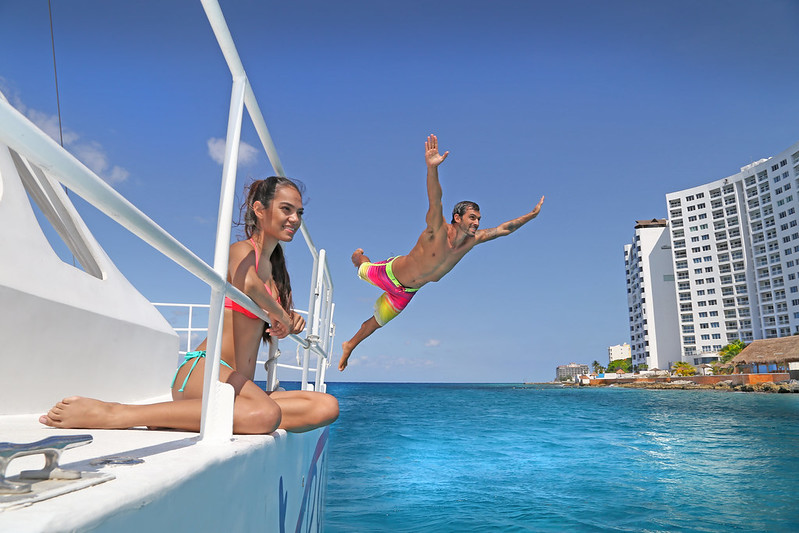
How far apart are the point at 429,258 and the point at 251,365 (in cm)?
268

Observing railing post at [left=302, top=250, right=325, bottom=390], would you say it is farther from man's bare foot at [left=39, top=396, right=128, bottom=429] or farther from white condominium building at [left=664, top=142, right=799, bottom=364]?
white condominium building at [left=664, top=142, right=799, bottom=364]

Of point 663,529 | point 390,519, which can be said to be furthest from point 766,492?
point 390,519

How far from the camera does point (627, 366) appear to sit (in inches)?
3607

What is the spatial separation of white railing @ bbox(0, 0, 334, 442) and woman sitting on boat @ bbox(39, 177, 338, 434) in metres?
0.13

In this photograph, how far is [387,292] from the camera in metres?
5.01

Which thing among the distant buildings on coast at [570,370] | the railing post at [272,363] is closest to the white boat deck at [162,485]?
the railing post at [272,363]

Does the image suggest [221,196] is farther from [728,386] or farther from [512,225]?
[728,386]

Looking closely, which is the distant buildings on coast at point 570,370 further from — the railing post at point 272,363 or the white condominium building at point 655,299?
the railing post at point 272,363

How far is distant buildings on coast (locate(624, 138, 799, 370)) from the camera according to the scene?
57312 mm

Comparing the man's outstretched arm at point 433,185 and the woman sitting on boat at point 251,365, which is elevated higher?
the man's outstretched arm at point 433,185

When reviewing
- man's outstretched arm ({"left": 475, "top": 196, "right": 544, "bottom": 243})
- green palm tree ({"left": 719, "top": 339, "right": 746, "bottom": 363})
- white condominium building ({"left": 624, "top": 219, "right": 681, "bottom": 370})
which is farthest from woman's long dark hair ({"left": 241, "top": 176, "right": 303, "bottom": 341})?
white condominium building ({"left": 624, "top": 219, "right": 681, "bottom": 370})

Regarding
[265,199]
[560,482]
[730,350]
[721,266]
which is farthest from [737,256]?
[265,199]

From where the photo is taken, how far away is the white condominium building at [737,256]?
56.8 meters

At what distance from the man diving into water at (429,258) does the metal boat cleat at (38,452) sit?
3124mm
